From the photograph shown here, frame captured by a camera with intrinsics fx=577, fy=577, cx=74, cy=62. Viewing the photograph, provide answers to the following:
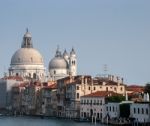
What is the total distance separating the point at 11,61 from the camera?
96.5 m

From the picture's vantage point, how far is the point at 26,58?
94.4m

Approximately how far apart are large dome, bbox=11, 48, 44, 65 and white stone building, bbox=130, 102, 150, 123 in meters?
51.4

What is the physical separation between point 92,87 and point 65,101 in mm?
4997

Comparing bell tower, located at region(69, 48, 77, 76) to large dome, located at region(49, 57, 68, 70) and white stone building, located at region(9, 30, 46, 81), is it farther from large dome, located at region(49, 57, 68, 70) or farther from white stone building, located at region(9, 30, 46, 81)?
white stone building, located at region(9, 30, 46, 81)

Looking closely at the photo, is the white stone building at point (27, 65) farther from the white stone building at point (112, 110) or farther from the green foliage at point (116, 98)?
the white stone building at point (112, 110)

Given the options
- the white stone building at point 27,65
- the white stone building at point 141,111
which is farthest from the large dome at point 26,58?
the white stone building at point 141,111

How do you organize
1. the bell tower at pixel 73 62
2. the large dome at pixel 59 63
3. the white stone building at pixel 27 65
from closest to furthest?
the large dome at pixel 59 63 → the bell tower at pixel 73 62 → the white stone building at pixel 27 65

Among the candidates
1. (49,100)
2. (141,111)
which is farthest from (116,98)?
(49,100)

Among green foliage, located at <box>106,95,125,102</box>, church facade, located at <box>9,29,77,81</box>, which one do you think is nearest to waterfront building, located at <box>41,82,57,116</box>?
green foliage, located at <box>106,95,125,102</box>

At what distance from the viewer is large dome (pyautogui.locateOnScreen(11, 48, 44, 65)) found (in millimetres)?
94438

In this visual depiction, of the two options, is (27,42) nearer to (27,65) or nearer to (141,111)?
(27,65)

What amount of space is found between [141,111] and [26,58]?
5314 centimetres

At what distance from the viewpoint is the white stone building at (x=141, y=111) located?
138 ft

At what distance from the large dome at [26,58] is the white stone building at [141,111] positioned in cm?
5141
